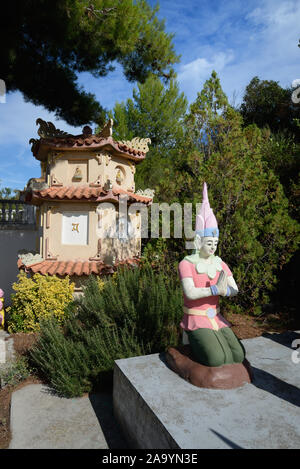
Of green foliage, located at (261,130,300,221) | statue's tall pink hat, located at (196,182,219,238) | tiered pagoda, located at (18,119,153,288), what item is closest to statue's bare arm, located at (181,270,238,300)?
statue's tall pink hat, located at (196,182,219,238)

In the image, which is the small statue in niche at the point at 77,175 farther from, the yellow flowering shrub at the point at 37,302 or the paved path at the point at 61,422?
the paved path at the point at 61,422

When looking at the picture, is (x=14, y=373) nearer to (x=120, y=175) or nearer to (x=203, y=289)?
(x=203, y=289)

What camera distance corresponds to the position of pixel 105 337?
17.5 feet

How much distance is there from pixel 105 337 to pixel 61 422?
1581 millimetres

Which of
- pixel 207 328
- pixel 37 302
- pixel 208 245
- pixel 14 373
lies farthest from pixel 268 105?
pixel 14 373

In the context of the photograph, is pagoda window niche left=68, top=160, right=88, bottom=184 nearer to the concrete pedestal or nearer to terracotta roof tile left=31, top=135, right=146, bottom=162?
terracotta roof tile left=31, top=135, right=146, bottom=162

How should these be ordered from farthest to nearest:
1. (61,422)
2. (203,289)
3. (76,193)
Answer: (76,193), (61,422), (203,289)

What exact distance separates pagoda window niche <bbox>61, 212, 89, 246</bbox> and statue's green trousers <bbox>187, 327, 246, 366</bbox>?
17.4 ft

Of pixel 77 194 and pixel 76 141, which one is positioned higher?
pixel 76 141

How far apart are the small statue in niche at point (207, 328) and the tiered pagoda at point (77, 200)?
4.47 meters

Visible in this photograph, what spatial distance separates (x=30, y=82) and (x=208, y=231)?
5.86 m

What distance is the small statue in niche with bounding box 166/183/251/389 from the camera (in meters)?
3.55

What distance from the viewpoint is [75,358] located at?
4.77 metres

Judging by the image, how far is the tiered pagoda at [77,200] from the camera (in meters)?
8.17
